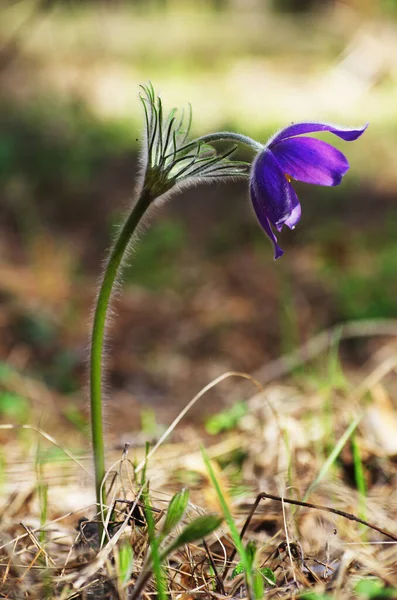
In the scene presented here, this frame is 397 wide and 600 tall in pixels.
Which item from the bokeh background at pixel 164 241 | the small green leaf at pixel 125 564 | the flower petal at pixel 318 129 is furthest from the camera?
the bokeh background at pixel 164 241

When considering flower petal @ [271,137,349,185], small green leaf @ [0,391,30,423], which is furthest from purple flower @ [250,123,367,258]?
small green leaf @ [0,391,30,423]

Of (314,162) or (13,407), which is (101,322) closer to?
(314,162)

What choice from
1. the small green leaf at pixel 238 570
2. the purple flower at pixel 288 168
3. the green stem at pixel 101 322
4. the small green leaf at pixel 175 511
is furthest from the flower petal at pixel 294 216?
the small green leaf at pixel 238 570

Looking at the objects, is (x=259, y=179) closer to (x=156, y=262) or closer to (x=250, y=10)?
(x=156, y=262)

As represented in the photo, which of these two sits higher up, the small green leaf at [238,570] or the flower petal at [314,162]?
the flower petal at [314,162]

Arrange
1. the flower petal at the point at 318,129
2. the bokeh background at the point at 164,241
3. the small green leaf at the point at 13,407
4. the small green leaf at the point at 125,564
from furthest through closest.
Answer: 1. the bokeh background at the point at 164,241
2. the small green leaf at the point at 13,407
3. the flower petal at the point at 318,129
4. the small green leaf at the point at 125,564

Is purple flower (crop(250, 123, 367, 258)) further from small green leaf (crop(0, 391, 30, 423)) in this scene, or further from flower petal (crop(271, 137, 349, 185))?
small green leaf (crop(0, 391, 30, 423))

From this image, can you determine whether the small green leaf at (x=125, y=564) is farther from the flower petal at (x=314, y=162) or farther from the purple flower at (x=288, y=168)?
the flower petal at (x=314, y=162)

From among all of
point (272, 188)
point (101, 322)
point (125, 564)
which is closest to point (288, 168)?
point (272, 188)
